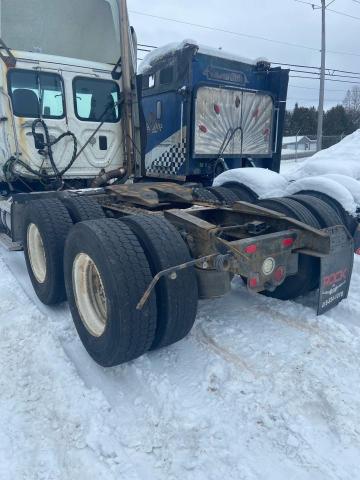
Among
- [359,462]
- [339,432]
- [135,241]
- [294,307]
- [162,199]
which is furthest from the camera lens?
[162,199]

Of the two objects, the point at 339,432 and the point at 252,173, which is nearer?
the point at 339,432

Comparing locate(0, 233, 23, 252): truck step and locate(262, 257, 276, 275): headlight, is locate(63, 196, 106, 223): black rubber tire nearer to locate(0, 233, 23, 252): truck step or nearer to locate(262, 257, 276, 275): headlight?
locate(0, 233, 23, 252): truck step

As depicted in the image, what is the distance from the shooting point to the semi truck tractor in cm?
274

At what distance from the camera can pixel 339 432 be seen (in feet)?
7.43

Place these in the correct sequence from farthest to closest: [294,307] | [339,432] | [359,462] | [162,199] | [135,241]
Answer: [162,199]
[294,307]
[135,241]
[339,432]
[359,462]

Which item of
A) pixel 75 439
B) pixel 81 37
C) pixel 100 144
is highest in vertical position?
pixel 81 37

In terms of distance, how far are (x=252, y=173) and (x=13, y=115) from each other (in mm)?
3263

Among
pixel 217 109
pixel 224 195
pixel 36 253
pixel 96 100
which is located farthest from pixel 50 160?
pixel 217 109

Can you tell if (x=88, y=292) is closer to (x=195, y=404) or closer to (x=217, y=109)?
(x=195, y=404)

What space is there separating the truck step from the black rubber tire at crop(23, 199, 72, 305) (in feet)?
2.95

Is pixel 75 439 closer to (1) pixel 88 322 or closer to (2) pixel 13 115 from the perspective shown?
(1) pixel 88 322

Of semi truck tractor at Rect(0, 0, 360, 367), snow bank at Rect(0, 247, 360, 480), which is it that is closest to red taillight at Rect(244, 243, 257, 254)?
semi truck tractor at Rect(0, 0, 360, 367)

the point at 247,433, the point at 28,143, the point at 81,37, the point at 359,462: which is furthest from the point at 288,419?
the point at 81,37

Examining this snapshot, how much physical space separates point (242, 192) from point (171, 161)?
2940mm
